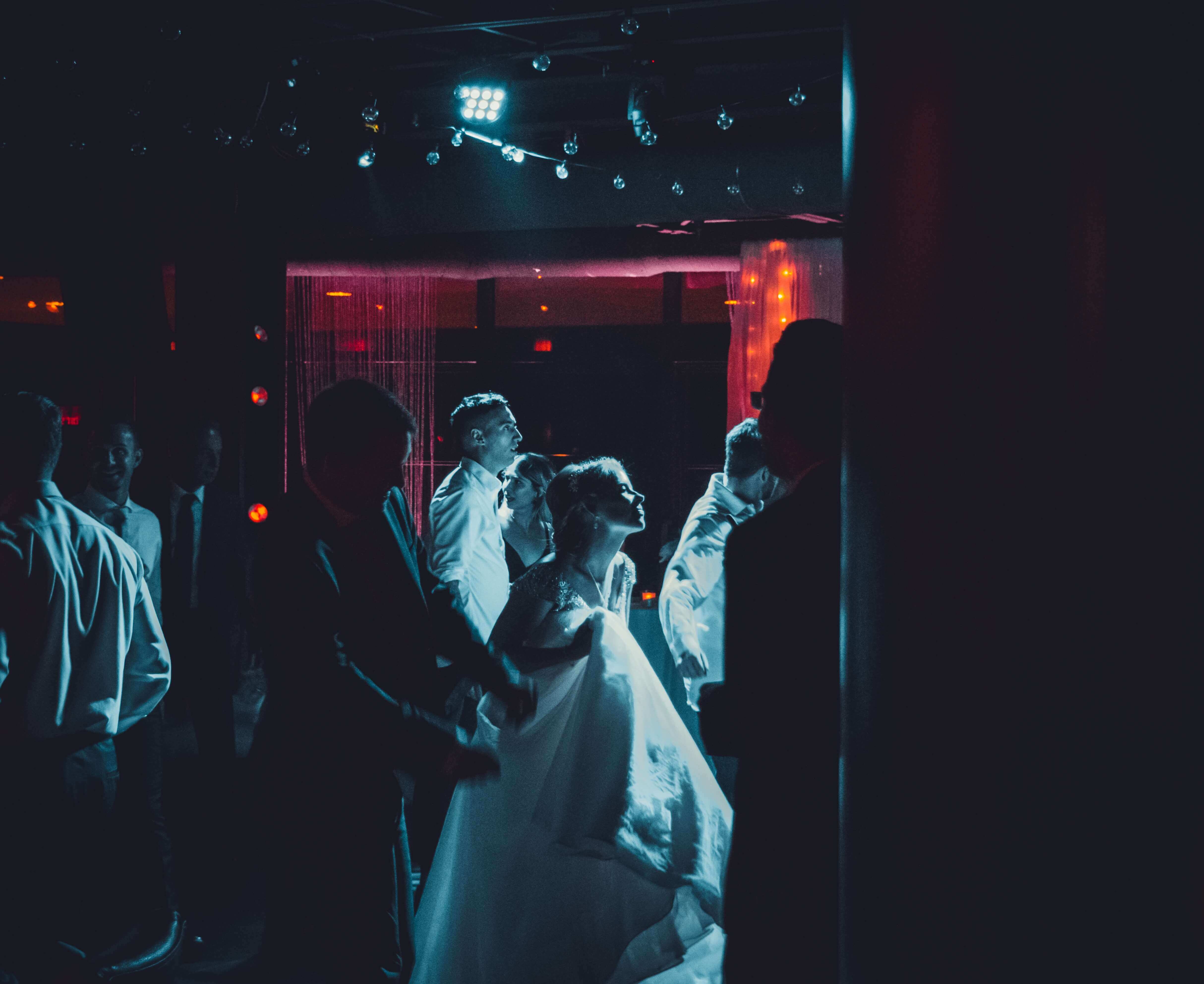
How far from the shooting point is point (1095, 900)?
46.3 inches

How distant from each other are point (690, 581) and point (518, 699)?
142cm

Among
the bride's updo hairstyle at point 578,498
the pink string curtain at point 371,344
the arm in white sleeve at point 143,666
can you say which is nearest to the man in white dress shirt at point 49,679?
the arm in white sleeve at point 143,666

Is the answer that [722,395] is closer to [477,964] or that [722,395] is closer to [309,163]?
[309,163]

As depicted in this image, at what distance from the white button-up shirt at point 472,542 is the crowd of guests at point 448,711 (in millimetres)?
12

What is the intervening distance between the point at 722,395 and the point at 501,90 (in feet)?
13.1

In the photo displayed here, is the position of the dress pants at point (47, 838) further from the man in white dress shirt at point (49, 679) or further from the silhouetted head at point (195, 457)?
the silhouetted head at point (195, 457)

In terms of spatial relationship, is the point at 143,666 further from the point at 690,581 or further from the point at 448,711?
the point at 690,581

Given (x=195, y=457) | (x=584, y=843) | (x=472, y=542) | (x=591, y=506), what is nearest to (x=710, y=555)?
(x=591, y=506)

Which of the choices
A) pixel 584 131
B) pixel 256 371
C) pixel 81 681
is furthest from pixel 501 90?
pixel 81 681

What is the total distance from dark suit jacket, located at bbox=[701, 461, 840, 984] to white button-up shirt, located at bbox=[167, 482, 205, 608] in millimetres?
3460

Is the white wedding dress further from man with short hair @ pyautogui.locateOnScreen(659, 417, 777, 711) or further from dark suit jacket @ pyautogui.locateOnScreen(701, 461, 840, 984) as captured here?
dark suit jacket @ pyautogui.locateOnScreen(701, 461, 840, 984)

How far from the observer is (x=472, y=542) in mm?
4059

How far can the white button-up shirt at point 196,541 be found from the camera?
4520 mm

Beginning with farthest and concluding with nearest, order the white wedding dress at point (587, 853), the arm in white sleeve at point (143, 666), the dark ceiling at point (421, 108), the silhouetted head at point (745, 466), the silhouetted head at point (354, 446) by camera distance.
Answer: the dark ceiling at point (421, 108) → the silhouetted head at point (745, 466) → the arm in white sleeve at point (143, 666) → the white wedding dress at point (587, 853) → the silhouetted head at point (354, 446)
